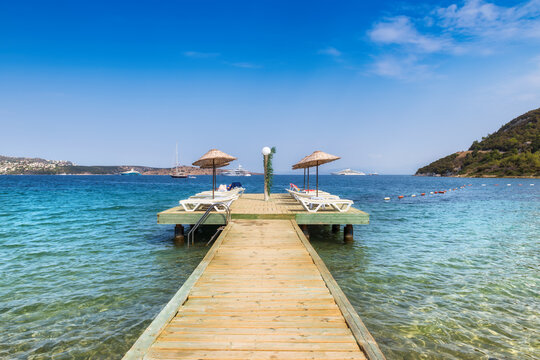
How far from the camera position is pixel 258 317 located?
357 cm

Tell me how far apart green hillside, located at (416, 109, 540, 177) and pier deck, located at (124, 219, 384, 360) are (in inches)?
4880

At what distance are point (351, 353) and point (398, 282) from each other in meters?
5.05

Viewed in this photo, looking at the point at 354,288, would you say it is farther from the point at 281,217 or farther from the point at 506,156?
the point at 506,156

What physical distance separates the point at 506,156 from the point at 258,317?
493 feet

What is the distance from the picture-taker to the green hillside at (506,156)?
10100 cm

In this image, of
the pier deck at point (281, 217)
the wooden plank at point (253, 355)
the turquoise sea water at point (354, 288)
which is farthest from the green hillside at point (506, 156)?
the wooden plank at point (253, 355)

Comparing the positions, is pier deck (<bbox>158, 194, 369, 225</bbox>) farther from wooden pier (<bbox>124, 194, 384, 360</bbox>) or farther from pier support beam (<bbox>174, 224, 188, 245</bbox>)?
wooden pier (<bbox>124, 194, 384, 360</bbox>)

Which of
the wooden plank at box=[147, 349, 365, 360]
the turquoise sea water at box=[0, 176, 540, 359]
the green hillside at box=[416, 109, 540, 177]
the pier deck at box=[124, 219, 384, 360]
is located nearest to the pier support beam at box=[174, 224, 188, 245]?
the turquoise sea water at box=[0, 176, 540, 359]

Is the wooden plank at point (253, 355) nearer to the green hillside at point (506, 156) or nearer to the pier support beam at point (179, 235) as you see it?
the pier support beam at point (179, 235)

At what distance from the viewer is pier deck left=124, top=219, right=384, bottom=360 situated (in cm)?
286

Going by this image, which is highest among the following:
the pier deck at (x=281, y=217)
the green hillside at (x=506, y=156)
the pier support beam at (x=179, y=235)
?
the green hillside at (x=506, y=156)

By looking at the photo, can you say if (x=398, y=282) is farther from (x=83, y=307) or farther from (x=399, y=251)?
(x=83, y=307)

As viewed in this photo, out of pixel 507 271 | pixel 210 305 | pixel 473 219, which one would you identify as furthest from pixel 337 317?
pixel 473 219

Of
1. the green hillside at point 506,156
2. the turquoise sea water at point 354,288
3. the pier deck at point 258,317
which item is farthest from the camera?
the green hillside at point 506,156
